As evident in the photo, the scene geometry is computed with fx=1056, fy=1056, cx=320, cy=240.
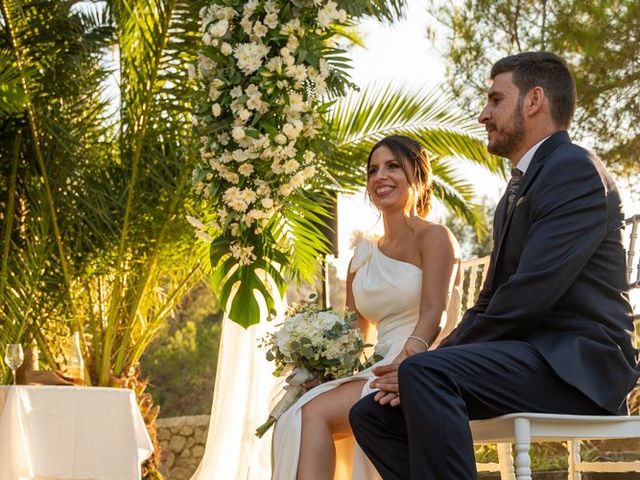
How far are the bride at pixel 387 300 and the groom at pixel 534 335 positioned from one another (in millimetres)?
665

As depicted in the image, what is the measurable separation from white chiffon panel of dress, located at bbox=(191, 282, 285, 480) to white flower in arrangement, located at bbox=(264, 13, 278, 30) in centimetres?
288

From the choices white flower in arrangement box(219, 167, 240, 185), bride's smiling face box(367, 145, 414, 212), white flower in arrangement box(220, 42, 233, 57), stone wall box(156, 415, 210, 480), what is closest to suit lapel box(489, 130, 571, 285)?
bride's smiling face box(367, 145, 414, 212)

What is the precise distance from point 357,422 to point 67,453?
136 inches

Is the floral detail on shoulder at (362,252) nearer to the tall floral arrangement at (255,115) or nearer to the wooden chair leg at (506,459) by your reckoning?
the tall floral arrangement at (255,115)

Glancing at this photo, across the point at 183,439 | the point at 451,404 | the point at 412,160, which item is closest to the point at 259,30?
the point at 412,160

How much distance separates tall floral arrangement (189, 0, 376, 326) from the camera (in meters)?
5.25

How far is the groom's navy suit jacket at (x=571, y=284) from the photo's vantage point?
3213mm

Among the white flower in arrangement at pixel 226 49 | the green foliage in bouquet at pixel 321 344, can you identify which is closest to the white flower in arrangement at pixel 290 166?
the white flower in arrangement at pixel 226 49

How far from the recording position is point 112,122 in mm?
9344

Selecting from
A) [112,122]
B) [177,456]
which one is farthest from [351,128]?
[177,456]

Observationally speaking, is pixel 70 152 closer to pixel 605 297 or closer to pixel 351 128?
pixel 351 128

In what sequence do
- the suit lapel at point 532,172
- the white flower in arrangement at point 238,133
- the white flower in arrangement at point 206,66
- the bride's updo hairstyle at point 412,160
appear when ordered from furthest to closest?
the white flower in arrangement at point 206,66 < the white flower in arrangement at point 238,133 < the bride's updo hairstyle at point 412,160 < the suit lapel at point 532,172

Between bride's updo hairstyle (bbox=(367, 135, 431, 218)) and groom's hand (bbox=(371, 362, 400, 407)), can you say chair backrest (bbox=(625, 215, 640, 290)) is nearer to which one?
bride's updo hairstyle (bbox=(367, 135, 431, 218))

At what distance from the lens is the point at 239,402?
7.80 m
